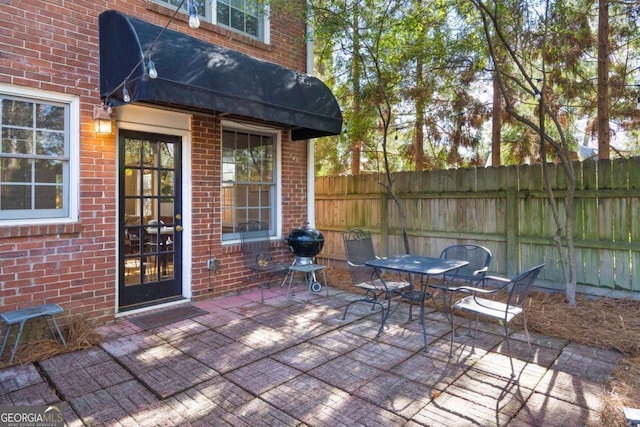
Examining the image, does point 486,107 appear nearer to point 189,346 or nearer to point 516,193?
point 516,193

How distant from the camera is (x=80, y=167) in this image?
4016mm

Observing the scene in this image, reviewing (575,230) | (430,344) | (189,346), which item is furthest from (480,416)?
(575,230)

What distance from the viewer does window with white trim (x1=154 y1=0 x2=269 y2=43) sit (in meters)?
5.28

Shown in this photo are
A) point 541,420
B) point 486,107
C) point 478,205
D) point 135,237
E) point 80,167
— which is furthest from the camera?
point 486,107

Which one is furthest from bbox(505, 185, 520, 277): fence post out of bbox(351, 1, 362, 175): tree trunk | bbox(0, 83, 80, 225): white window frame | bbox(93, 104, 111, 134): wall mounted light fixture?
bbox(0, 83, 80, 225): white window frame

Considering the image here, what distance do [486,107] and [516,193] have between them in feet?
9.08

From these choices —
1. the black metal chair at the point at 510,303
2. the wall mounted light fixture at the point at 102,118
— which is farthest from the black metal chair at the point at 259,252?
the black metal chair at the point at 510,303

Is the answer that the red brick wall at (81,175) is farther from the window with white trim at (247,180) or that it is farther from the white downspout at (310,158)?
the white downspout at (310,158)

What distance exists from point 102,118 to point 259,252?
2740 mm

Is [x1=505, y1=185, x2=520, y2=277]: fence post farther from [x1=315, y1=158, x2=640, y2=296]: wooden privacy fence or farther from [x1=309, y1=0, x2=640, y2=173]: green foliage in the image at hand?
[x1=309, y1=0, x2=640, y2=173]: green foliage

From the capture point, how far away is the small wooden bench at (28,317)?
3.33 m

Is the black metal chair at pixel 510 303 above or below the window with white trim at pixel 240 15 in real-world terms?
below

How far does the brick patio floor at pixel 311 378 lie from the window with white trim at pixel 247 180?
6.26 feet

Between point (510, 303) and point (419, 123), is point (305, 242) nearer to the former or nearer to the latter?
point (510, 303)
